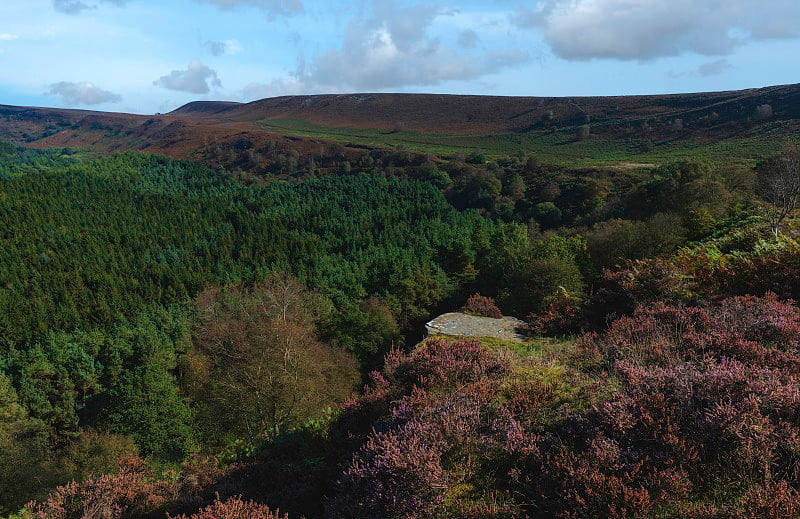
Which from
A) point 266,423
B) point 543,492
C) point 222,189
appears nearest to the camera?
point 543,492

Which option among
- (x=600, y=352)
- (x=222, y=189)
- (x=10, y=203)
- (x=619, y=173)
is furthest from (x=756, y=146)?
(x=10, y=203)

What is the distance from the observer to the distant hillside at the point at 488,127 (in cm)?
7719

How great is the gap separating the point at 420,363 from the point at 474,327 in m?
6.59

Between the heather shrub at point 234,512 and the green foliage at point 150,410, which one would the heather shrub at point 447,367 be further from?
the green foliage at point 150,410

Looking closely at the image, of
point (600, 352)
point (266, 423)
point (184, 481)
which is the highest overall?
point (600, 352)

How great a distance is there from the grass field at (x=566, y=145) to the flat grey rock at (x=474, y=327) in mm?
58180

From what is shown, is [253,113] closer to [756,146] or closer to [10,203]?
[10,203]

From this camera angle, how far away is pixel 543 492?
357 cm

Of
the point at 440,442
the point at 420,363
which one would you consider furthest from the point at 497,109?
the point at 440,442

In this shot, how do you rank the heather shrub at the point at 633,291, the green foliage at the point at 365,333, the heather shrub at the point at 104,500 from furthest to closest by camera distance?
the green foliage at the point at 365,333, the heather shrub at the point at 633,291, the heather shrub at the point at 104,500

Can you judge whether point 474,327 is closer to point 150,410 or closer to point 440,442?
point 440,442

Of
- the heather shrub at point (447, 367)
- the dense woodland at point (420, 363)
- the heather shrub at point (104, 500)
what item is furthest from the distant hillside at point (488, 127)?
the heather shrub at point (104, 500)

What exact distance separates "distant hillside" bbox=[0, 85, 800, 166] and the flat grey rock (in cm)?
6389

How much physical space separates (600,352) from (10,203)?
97.8 meters
